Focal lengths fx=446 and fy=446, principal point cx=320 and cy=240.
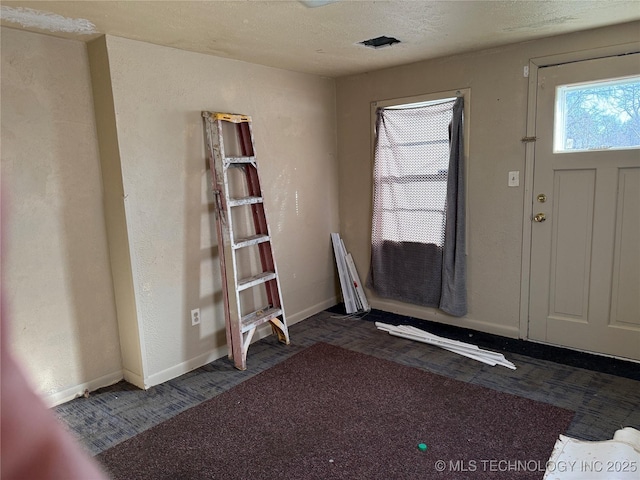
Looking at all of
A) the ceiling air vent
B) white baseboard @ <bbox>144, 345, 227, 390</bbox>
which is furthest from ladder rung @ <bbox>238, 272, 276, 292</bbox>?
the ceiling air vent

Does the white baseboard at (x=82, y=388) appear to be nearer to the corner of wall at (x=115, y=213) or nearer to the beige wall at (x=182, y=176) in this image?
the corner of wall at (x=115, y=213)

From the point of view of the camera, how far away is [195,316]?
3199 millimetres

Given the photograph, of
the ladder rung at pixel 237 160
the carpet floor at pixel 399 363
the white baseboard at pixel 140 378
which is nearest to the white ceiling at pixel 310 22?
the ladder rung at pixel 237 160

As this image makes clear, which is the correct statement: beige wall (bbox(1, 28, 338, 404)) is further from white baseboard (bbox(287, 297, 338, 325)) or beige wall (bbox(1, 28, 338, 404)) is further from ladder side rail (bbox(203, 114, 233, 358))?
white baseboard (bbox(287, 297, 338, 325))

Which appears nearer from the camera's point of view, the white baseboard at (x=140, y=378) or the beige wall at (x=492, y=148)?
the white baseboard at (x=140, y=378)

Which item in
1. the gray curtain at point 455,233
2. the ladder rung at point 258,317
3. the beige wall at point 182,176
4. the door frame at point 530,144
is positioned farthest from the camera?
the gray curtain at point 455,233

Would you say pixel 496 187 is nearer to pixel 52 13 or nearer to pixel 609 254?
pixel 609 254

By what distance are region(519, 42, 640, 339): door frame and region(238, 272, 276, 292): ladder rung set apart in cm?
194

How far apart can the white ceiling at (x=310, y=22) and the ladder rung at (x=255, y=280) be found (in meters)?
1.62

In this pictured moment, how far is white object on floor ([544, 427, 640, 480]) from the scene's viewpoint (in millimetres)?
1998

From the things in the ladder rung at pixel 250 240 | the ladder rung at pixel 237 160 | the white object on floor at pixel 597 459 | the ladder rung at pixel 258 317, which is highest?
the ladder rung at pixel 237 160

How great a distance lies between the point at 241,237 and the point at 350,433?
1699mm

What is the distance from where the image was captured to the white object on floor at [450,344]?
3.16 m

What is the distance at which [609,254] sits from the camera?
3.04 m
